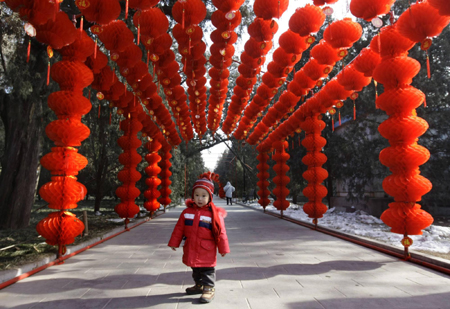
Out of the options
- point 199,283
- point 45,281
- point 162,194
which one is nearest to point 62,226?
point 45,281

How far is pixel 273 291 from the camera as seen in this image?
3.45 metres

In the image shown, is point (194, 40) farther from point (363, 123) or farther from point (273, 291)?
point (363, 123)

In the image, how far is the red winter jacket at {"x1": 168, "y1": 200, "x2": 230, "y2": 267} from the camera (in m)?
3.33

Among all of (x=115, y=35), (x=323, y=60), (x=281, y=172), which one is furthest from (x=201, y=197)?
(x=281, y=172)

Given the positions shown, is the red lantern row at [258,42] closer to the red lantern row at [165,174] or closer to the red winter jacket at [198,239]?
the red winter jacket at [198,239]

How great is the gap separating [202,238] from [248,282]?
946 mm

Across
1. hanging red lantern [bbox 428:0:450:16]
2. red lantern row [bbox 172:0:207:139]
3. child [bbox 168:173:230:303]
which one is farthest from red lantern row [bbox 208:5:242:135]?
child [bbox 168:173:230:303]

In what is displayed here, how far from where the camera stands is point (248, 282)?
3.80 metres

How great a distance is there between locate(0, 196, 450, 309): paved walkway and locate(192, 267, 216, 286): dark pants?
179 mm

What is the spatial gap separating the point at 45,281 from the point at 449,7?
5933 mm

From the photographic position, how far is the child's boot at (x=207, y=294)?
310 centimetres

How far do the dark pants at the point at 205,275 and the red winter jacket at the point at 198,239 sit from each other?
0.07 m

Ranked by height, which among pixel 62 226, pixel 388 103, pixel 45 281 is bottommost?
pixel 45 281

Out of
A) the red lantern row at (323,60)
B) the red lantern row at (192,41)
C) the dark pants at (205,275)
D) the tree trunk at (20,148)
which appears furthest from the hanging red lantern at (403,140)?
the tree trunk at (20,148)
